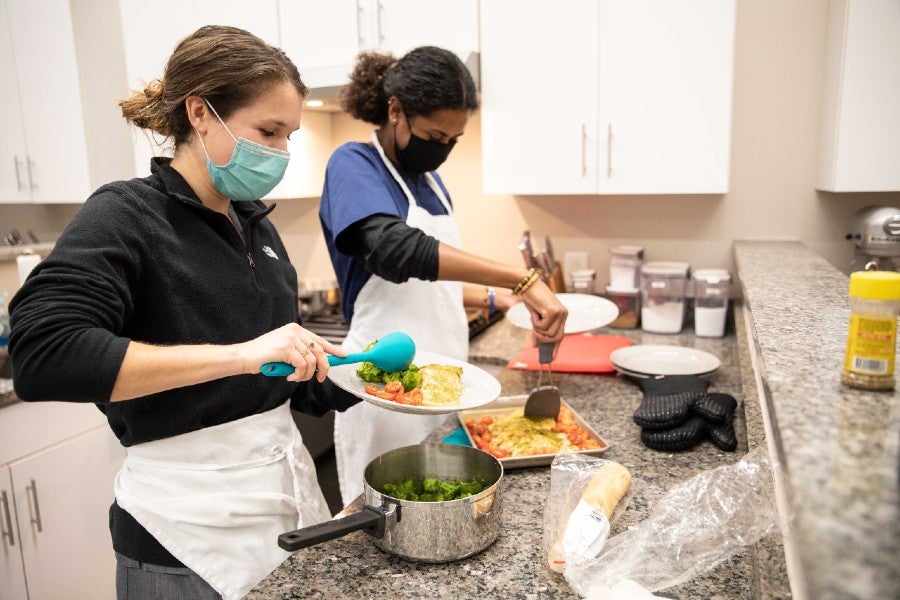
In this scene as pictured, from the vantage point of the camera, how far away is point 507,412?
160 cm

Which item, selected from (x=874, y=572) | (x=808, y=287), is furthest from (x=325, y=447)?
(x=874, y=572)

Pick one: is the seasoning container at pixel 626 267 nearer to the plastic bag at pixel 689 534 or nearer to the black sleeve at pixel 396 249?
the black sleeve at pixel 396 249

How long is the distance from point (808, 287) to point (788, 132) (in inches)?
46.6

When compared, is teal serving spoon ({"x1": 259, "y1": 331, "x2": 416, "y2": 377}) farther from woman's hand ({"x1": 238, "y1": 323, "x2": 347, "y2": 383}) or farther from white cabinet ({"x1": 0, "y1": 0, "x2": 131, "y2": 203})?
white cabinet ({"x1": 0, "y1": 0, "x2": 131, "y2": 203})

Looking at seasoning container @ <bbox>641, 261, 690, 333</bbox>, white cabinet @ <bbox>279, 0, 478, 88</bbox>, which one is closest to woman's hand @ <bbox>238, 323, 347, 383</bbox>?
white cabinet @ <bbox>279, 0, 478, 88</bbox>

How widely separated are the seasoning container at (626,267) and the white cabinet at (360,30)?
89 cm

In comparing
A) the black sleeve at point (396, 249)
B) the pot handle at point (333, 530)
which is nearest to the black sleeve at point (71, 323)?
the pot handle at point (333, 530)

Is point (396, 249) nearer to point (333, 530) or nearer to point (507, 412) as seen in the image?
point (507, 412)

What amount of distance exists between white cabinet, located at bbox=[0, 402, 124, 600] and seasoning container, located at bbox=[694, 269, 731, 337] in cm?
201

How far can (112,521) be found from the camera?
1171mm

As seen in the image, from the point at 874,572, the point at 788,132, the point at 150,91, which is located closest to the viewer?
the point at 874,572

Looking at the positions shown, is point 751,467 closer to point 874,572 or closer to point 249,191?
point 874,572

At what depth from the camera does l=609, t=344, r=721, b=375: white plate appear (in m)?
1.83

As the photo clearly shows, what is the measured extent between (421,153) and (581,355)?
0.82 m
